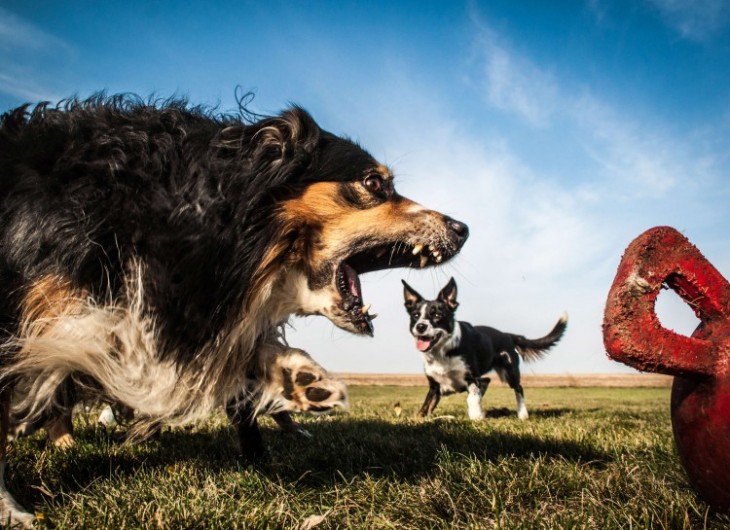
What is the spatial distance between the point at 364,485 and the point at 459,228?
5.31 feet

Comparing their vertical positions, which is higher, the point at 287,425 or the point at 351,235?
the point at 351,235

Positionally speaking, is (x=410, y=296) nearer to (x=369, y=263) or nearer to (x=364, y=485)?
(x=369, y=263)

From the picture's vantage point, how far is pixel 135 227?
2.90 meters

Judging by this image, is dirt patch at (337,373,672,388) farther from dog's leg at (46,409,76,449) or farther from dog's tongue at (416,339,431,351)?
dog's leg at (46,409,76,449)

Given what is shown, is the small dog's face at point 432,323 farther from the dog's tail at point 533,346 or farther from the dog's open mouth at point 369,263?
the dog's open mouth at point 369,263

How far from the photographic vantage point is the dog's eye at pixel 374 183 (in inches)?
137

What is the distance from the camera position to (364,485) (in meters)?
3.18

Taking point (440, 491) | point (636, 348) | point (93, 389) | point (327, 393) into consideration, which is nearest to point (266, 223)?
point (327, 393)

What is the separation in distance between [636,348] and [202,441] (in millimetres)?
3678

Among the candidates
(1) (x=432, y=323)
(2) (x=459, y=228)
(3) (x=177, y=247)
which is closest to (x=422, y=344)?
(1) (x=432, y=323)

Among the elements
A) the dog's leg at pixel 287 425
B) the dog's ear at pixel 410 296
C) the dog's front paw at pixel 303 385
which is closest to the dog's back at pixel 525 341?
the dog's ear at pixel 410 296

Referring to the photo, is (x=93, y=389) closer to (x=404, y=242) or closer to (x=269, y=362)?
(x=269, y=362)

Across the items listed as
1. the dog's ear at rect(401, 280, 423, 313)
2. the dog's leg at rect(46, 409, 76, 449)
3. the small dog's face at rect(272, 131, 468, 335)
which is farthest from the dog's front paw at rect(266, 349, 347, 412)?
the dog's ear at rect(401, 280, 423, 313)

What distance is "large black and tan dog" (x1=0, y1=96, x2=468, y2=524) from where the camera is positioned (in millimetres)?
2820
